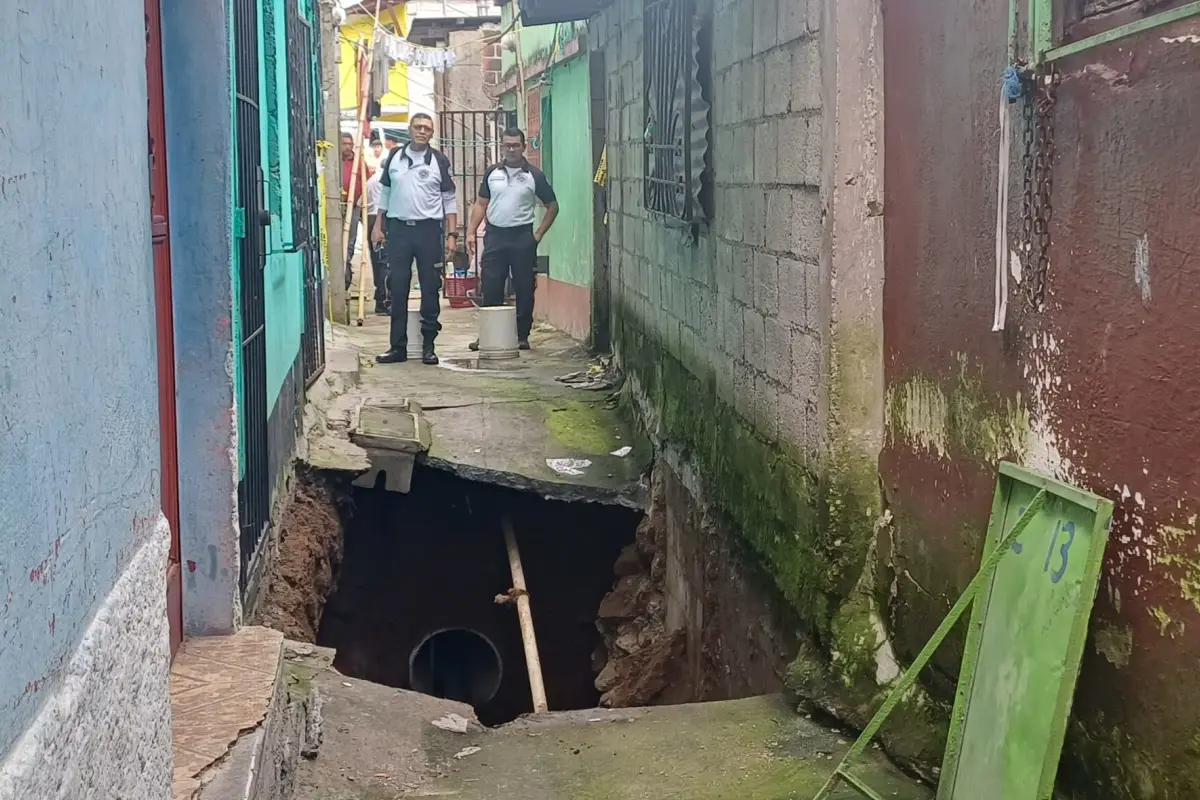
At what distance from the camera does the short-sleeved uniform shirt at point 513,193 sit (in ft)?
→ 35.0

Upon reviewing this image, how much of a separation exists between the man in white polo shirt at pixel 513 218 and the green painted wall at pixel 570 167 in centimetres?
48

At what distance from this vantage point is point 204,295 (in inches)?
142

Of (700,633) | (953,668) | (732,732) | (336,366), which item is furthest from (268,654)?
(336,366)

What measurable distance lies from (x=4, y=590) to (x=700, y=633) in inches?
180

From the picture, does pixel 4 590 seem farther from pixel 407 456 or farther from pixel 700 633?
pixel 407 456

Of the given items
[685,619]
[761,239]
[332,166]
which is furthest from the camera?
[332,166]

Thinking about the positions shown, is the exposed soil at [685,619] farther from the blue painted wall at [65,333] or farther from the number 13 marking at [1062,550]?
the blue painted wall at [65,333]

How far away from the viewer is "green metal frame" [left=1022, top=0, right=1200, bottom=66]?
2.33m

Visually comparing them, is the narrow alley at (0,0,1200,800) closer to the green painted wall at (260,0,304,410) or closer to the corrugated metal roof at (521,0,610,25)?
the green painted wall at (260,0,304,410)

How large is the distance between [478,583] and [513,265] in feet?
12.4

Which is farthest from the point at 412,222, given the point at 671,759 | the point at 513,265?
the point at 671,759

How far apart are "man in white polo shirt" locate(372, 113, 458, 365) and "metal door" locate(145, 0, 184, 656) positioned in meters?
6.22

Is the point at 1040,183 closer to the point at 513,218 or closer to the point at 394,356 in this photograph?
the point at 394,356

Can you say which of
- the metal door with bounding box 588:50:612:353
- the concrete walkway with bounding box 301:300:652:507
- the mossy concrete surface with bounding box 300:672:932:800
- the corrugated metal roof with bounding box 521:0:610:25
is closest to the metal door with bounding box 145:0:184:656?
the mossy concrete surface with bounding box 300:672:932:800
